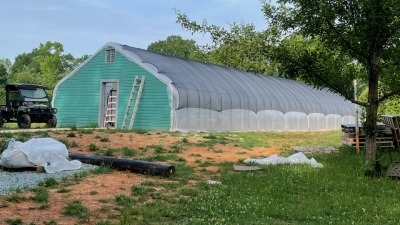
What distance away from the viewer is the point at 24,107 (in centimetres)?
2153

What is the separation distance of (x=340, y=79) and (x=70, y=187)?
7.01 meters

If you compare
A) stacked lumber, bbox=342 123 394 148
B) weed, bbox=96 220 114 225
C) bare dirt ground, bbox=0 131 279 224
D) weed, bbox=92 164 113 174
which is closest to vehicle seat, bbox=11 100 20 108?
bare dirt ground, bbox=0 131 279 224

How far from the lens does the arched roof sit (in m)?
22.5

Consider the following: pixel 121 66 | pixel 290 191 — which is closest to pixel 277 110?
pixel 121 66

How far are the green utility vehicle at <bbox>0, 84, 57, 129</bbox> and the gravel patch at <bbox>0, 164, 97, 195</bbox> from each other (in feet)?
42.8

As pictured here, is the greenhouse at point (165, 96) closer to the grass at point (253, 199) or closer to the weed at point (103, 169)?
the grass at point (253, 199)

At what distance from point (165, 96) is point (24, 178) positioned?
44.6 ft

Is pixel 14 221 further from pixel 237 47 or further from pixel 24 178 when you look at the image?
pixel 237 47

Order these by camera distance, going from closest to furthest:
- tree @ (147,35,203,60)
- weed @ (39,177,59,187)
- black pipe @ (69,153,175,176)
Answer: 1. weed @ (39,177,59,187)
2. black pipe @ (69,153,175,176)
3. tree @ (147,35,203,60)

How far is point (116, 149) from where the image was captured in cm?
1298

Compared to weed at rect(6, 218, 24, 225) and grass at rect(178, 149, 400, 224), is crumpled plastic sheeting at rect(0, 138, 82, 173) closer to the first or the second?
grass at rect(178, 149, 400, 224)

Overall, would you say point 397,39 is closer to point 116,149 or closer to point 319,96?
point 116,149

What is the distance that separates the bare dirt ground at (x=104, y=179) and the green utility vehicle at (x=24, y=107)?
267 inches

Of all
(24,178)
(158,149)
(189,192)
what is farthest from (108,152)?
(189,192)
